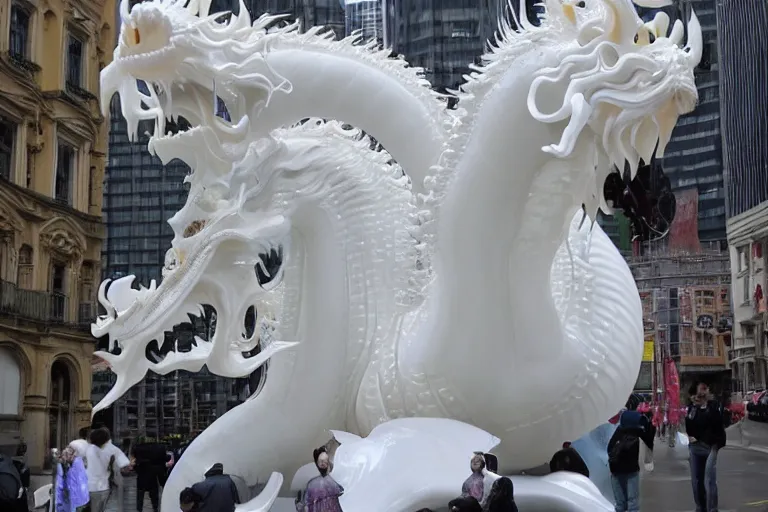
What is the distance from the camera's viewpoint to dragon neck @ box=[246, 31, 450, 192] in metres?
4.68

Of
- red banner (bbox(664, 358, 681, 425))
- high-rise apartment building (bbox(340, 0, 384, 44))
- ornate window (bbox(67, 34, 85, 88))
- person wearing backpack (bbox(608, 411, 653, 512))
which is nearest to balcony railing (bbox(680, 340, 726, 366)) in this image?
red banner (bbox(664, 358, 681, 425))

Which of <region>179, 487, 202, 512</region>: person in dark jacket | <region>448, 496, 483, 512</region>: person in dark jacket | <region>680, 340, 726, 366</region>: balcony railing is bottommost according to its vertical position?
<region>179, 487, 202, 512</region>: person in dark jacket

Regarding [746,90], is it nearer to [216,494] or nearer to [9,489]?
[216,494]

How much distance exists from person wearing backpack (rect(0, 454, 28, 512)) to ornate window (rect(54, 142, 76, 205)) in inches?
236

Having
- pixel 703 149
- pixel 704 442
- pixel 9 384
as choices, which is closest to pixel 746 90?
pixel 703 149

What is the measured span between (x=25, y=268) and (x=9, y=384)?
1.22 meters

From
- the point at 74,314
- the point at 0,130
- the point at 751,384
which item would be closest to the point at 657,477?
the point at 751,384

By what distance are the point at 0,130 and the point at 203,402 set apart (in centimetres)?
360

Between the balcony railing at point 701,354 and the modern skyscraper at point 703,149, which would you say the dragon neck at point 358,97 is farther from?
the balcony railing at point 701,354

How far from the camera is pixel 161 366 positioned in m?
4.59

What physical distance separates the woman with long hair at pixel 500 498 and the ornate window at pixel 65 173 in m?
8.32

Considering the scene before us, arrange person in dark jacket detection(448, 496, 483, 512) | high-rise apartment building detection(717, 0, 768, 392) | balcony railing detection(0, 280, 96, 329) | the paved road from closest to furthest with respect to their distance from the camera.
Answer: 1. person in dark jacket detection(448, 496, 483, 512)
2. the paved road
3. high-rise apartment building detection(717, 0, 768, 392)
4. balcony railing detection(0, 280, 96, 329)

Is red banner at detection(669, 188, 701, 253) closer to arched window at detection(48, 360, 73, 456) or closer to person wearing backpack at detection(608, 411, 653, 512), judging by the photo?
person wearing backpack at detection(608, 411, 653, 512)

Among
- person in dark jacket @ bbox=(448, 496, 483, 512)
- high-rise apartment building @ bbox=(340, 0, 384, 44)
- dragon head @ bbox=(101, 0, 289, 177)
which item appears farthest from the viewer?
high-rise apartment building @ bbox=(340, 0, 384, 44)
